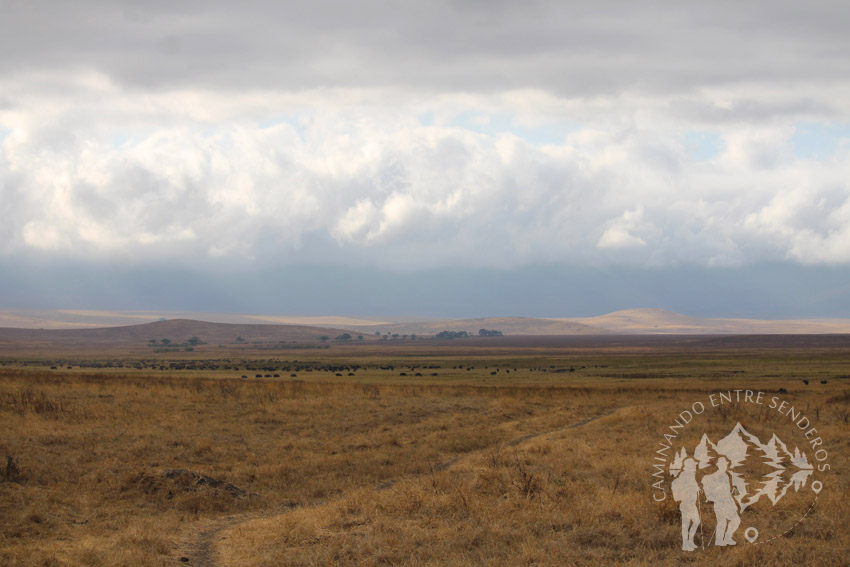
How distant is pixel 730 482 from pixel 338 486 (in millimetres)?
9791

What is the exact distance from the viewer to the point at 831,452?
73.5ft

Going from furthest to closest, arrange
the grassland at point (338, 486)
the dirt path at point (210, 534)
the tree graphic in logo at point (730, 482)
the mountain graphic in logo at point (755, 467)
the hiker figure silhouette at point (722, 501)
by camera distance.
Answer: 1. the mountain graphic in logo at point (755, 467)
2. the tree graphic in logo at point (730, 482)
3. the hiker figure silhouette at point (722, 501)
4. the dirt path at point (210, 534)
5. the grassland at point (338, 486)

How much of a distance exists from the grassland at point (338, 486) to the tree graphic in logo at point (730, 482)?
685mm

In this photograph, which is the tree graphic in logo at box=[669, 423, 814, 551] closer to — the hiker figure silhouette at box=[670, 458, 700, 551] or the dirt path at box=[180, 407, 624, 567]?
the hiker figure silhouette at box=[670, 458, 700, 551]

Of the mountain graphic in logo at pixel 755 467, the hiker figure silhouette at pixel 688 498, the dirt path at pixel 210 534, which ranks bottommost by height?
the dirt path at pixel 210 534

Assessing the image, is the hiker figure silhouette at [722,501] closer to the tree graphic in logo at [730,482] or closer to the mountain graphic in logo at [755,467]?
the tree graphic in logo at [730,482]

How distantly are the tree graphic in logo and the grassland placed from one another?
27.0 inches

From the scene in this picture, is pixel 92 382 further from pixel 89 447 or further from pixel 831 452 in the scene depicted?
pixel 831 452

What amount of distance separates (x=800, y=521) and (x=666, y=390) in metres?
39.3

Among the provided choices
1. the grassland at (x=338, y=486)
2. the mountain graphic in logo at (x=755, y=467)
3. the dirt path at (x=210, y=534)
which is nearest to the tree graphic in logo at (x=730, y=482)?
the mountain graphic in logo at (x=755, y=467)

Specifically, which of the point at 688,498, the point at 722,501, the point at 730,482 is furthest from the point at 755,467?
the point at 688,498

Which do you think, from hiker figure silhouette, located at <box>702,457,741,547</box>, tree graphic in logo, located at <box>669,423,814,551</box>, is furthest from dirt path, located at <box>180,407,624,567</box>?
hiker figure silhouette, located at <box>702,457,741,547</box>

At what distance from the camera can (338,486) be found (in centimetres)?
1922

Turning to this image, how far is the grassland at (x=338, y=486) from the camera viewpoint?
39.8ft
